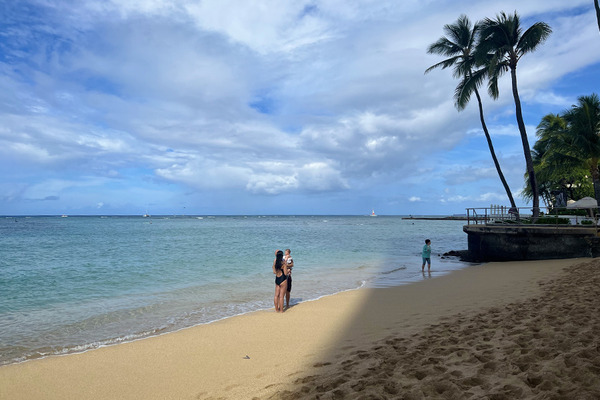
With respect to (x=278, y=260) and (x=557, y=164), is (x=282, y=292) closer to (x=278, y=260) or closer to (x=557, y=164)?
(x=278, y=260)

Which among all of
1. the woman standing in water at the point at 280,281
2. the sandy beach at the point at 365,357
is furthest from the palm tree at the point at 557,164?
the woman standing in water at the point at 280,281

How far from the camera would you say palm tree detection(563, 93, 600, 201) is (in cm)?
2502

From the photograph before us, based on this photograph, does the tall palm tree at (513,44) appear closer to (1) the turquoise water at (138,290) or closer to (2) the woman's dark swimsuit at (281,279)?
(1) the turquoise water at (138,290)

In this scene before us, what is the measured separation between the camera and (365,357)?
5.43m

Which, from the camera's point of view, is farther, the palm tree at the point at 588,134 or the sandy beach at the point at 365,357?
the palm tree at the point at 588,134

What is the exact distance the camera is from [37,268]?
1973 centimetres

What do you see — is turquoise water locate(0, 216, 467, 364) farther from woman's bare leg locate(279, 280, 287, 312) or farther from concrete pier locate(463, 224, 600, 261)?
concrete pier locate(463, 224, 600, 261)

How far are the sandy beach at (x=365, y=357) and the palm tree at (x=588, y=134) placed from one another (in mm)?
20210

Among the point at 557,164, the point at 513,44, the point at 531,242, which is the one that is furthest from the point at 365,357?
the point at 557,164

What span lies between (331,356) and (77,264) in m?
20.4

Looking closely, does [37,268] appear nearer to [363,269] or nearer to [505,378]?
[363,269]

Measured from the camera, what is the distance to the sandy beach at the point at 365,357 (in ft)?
13.2

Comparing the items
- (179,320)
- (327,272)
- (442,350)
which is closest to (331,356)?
(442,350)

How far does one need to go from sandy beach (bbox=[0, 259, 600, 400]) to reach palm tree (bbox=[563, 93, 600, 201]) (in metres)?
20.2
